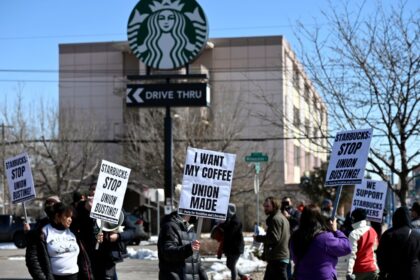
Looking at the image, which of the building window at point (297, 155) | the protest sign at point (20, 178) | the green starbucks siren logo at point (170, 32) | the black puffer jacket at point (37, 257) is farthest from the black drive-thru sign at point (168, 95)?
the building window at point (297, 155)

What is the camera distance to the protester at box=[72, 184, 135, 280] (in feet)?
31.8

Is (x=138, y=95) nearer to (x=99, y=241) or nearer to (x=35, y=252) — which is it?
(x=99, y=241)

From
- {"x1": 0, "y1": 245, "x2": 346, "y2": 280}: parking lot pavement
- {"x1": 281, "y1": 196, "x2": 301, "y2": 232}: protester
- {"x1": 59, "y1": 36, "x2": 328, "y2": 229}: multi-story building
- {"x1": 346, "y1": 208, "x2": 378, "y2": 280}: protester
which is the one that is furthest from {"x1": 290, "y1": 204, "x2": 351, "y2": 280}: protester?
{"x1": 59, "y1": 36, "x2": 328, "y2": 229}: multi-story building

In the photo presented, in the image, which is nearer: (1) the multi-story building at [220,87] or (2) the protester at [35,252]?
(2) the protester at [35,252]

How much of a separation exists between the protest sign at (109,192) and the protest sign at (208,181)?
159 cm

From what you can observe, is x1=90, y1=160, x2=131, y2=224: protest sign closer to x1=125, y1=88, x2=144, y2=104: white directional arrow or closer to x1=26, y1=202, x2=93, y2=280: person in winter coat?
x1=26, y1=202, x2=93, y2=280: person in winter coat

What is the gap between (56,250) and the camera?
314 inches

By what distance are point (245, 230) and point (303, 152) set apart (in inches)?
781

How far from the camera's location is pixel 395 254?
8.89 metres

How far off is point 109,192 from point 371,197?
5634mm

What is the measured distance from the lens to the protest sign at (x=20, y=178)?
10953 millimetres

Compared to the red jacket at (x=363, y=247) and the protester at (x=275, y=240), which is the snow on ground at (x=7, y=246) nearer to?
the protester at (x=275, y=240)

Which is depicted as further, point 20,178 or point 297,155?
point 297,155

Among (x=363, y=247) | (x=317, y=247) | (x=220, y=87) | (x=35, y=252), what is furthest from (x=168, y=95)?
(x=220, y=87)
